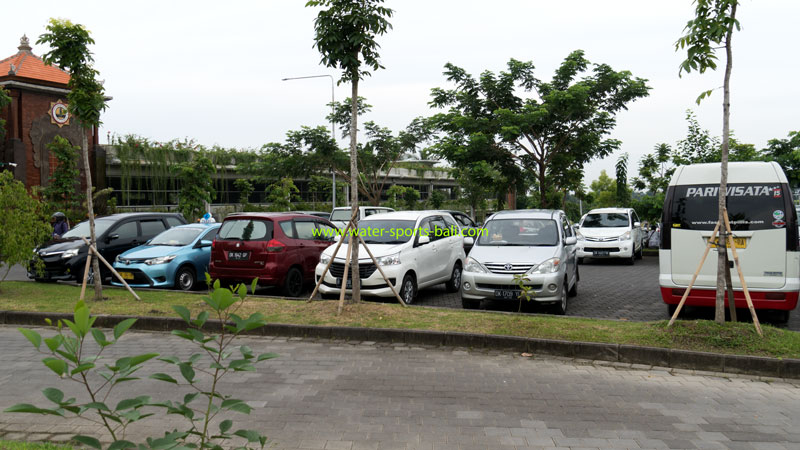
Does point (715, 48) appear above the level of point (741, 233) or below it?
above

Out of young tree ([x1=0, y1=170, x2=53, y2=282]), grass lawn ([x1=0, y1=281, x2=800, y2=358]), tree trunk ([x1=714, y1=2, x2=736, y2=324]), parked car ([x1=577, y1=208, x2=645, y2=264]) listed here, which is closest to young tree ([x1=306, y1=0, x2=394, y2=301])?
grass lawn ([x1=0, y1=281, x2=800, y2=358])

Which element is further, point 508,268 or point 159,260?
point 159,260

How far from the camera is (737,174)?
26.7ft

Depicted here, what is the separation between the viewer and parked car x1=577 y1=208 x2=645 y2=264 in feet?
59.1

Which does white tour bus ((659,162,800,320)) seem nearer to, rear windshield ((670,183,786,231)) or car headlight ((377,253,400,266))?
rear windshield ((670,183,786,231))

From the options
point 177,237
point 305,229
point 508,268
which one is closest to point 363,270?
point 508,268

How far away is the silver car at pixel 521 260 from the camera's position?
8.92 metres

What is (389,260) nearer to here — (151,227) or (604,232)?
(151,227)

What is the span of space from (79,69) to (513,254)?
7.94 m

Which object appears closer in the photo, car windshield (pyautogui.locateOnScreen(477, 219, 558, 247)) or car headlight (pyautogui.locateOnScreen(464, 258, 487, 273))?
car headlight (pyautogui.locateOnScreen(464, 258, 487, 273))

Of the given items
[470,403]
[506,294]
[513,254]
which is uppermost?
[513,254]

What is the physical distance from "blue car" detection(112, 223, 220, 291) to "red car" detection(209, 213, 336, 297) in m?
1.09

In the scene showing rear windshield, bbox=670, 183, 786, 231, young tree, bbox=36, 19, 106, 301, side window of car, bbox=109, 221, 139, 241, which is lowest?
side window of car, bbox=109, 221, 139, 241

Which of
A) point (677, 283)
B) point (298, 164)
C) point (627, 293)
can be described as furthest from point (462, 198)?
point (677, 283)
